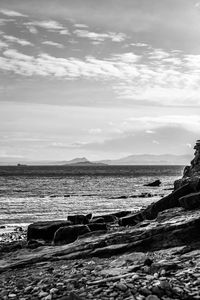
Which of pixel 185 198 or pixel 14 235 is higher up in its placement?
pixel 185 198

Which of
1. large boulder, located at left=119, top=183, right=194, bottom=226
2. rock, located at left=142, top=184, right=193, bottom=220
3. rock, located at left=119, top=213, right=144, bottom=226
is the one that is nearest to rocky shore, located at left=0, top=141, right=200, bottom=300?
rock, located at left=142, top=184, right=193, bottom=220

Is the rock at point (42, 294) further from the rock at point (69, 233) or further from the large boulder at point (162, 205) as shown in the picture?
the large boulder at point (162, 205)

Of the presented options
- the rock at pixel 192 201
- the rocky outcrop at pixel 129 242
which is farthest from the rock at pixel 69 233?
the rock at pixel 192 201

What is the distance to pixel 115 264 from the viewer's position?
1781 centimetres

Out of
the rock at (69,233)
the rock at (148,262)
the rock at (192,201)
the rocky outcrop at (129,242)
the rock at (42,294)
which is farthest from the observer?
the rock at (69,233)

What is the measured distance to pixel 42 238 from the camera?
30812 millimetres

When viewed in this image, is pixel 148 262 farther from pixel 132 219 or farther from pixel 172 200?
pixel 132 219

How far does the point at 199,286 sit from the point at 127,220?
18937mm

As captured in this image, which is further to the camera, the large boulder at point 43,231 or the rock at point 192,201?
the large boulder at point 43,231

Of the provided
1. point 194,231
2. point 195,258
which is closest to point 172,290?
point 195,258

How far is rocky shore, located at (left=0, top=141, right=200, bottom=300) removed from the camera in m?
13.6

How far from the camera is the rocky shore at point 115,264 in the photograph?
13.6m

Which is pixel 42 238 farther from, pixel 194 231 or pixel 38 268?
pixel 194 231

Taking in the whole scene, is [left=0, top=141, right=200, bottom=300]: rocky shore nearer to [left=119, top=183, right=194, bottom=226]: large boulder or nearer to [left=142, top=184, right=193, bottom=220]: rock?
[left=142, top=184, right=193, bottom=220]: rock
